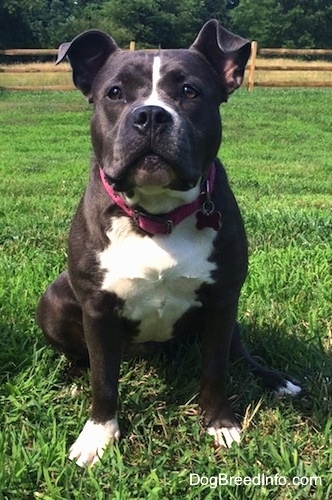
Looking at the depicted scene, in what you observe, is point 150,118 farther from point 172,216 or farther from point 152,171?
point 172,216

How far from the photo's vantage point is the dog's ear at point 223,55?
222cm

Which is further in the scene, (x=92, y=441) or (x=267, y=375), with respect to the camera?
(x=267, y=375)

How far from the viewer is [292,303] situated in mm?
3062

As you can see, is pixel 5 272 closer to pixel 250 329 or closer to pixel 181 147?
pixel 250 329

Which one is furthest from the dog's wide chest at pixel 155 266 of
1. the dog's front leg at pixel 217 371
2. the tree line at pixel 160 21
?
the tree line at pixel 160 21

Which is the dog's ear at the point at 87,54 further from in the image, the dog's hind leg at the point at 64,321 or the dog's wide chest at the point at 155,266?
the dog's hind leg at the point at 64,321

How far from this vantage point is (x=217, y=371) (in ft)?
7.50

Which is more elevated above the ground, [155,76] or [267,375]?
[155,76]

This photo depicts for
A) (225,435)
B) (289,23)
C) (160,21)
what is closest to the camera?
(225,435)

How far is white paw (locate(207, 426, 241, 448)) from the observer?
7.10ft

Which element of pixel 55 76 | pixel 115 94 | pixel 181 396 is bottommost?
A: pixel 55 76

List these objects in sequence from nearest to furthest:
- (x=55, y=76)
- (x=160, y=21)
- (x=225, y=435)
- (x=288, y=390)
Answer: (x=225, y=435) → (x=288, y=390) → (x=55, y=76) → (x=160, y=21)

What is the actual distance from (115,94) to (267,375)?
44.8 inches

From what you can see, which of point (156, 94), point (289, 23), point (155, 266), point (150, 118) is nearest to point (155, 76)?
point (156, 94)
